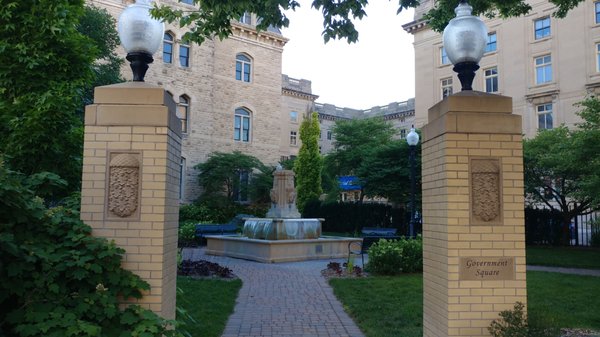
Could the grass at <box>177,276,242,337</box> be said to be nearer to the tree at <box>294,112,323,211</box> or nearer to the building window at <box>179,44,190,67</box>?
the tree at <box>294,112,323,211</box>

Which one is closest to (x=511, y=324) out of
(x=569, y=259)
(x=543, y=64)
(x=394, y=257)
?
(x=394, y=257)

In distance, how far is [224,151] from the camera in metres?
34.9

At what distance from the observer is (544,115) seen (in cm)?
3647

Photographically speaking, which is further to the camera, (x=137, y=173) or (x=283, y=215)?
(x=283, y=215)

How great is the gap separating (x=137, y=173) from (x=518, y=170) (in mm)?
3558

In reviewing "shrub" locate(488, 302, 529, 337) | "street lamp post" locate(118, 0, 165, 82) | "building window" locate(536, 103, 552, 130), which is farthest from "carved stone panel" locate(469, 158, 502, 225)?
"building window" locate(536, 103, 552, 130)

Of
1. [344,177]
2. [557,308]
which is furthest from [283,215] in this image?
[344,177]

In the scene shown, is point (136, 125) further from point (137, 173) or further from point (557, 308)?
point (557, 308)

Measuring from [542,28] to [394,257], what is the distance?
31695 millimetres

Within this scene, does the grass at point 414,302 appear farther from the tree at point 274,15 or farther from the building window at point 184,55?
the building window at point 184,55

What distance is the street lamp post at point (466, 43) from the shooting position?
15.4ft

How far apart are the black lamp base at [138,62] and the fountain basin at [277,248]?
34.9 feet

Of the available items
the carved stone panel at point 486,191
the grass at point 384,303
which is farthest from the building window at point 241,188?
the carved stone panel at point 486,191

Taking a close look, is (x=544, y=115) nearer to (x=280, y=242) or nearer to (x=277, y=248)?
(x=280, y=242)
